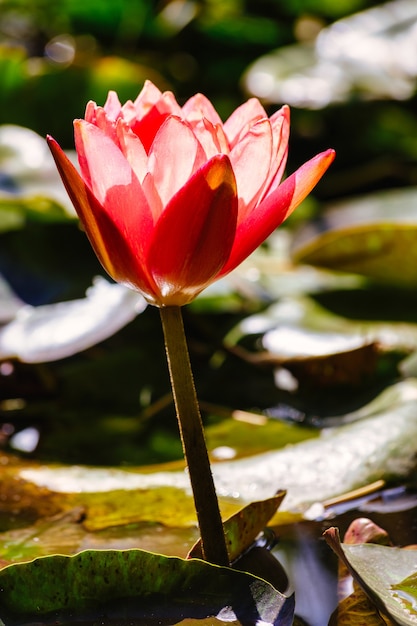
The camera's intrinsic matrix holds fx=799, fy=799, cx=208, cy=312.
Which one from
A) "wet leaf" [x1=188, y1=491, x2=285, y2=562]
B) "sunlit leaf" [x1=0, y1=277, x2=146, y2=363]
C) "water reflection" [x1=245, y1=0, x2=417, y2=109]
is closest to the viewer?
"wet leaf" [x1=188, y1=491, x2=285, y2=562]

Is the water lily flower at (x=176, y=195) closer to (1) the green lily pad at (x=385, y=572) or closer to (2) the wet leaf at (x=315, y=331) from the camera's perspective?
(1) the green lily pad at (x=385, y=572)

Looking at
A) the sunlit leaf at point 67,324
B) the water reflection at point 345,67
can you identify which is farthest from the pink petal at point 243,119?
the water reflection at point 345,67

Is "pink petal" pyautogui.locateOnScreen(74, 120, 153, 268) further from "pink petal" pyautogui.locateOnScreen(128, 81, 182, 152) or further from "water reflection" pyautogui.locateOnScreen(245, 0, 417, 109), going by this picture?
"water reflection" pyautogui.locateOnScreen(245, 0, 417, 109)

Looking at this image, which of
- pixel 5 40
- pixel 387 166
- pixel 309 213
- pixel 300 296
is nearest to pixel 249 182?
pixel 300 296

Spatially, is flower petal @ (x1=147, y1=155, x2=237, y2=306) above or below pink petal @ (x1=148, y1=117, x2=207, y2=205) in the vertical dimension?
below

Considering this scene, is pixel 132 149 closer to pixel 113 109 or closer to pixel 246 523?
pixel 113 109

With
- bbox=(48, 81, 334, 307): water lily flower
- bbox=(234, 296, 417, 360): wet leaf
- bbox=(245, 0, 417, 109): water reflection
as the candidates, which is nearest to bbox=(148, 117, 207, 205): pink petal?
bbox=(48, 81, 334, 307): water lily flower

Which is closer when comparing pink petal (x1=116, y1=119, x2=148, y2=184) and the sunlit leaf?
pink petal (x1=116, y1=119, x2=148, y2=184)
